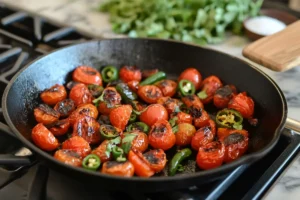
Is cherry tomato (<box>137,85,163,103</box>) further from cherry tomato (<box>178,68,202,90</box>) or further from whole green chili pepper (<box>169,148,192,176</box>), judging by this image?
whole green chili pepper (<box>169,148,192,176</box>)

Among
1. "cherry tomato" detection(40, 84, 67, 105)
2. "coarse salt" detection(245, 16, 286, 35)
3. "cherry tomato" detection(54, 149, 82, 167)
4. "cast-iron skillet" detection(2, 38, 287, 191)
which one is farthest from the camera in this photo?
"coarse salt" detection(245, 16, 286, 35)

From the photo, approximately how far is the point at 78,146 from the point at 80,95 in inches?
8.7

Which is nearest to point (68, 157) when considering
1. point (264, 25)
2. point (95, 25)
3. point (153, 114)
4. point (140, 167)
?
point (140, 167)

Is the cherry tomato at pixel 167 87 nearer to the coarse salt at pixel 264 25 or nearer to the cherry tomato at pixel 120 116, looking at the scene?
the cherry tomato at pixel 120 116

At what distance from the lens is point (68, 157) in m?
0.90

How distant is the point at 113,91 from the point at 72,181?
303 millimetres

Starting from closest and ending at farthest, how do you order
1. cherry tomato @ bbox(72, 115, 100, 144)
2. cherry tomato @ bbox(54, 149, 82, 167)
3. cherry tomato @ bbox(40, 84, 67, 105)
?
cherry tomato @ bbox(54, 149, 82, 167) < cherry tomato @ bbox(72, 115, 100, 144) < cherry tomato @ bbox(40, 84, 67, 105)

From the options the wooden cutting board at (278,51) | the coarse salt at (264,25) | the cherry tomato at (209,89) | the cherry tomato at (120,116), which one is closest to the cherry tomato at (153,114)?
the cherry tomato at (120,116)

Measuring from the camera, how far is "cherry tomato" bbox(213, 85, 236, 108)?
3.75 ft

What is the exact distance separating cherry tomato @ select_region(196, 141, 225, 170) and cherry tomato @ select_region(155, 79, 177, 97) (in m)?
0.29

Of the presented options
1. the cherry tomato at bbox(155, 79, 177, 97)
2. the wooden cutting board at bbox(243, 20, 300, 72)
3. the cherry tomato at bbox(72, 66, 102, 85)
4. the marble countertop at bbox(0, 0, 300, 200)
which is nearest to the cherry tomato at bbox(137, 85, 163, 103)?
the cherry tomato at bbox(155, 79, 177, 97)

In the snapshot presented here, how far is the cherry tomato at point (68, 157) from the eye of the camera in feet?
2.91

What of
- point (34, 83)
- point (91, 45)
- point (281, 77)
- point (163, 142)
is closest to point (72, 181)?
point (163, 142)

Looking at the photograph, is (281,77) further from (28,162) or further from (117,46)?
(28,162)
